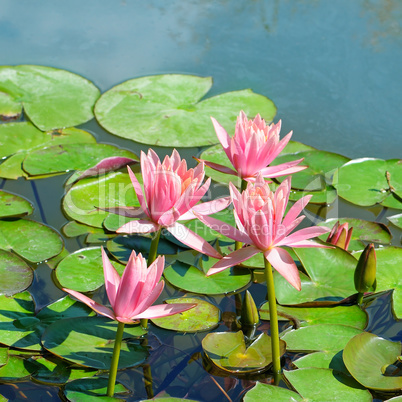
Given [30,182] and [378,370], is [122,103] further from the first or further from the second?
[378,370]

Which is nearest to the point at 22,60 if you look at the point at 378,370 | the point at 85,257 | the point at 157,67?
the point at 157,67

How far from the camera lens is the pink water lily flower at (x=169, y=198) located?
1717 mm

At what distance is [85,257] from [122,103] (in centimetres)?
151

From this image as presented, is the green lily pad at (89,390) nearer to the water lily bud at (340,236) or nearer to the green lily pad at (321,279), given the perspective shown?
the green lily pad at (321,279)

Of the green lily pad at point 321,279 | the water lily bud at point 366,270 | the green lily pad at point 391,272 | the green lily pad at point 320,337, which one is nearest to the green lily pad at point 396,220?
the green lily pad at point 391,272

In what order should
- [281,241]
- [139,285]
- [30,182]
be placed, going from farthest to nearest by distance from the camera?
[30,182] → [281,241] → [139,285]

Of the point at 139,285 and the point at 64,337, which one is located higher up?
the point at 139,285

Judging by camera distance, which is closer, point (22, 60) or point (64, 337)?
point (64, 337)

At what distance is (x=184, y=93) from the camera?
3617 mm

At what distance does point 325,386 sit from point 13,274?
4.50 ft

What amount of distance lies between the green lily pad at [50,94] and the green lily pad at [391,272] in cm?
205

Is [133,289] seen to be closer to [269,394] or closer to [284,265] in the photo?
[284,265]

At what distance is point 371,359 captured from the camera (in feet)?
5.93

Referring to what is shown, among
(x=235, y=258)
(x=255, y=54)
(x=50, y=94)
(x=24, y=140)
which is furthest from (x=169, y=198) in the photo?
(x=255, y=54)
